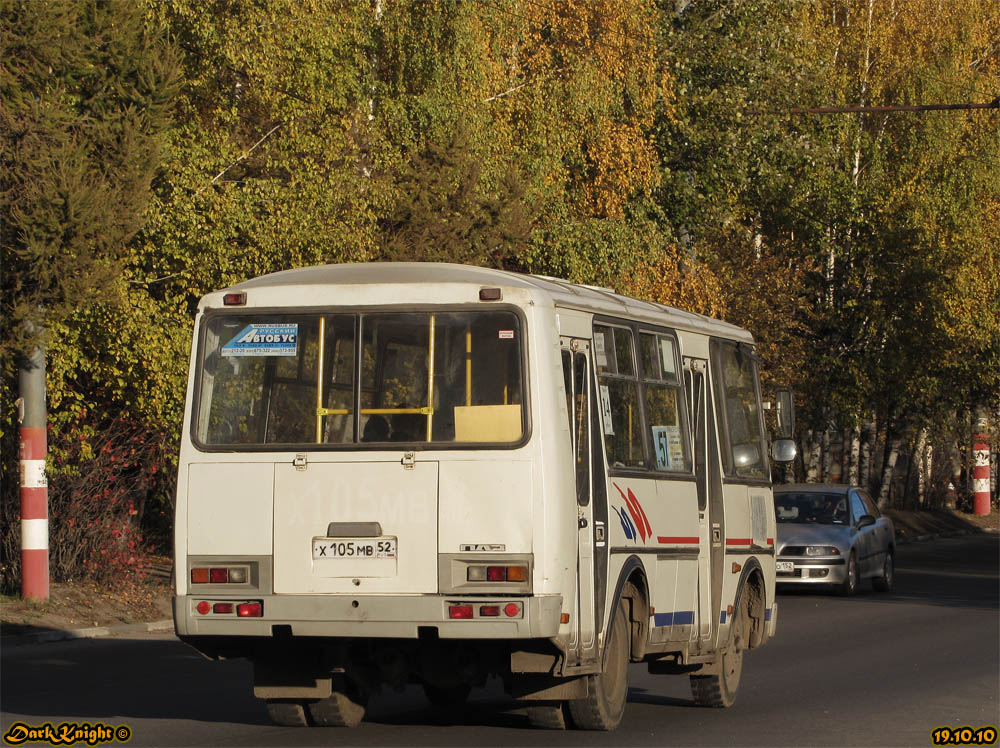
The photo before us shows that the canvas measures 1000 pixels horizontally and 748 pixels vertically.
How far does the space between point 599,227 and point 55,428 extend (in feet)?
37.2

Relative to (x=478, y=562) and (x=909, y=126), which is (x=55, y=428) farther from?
(x=909, y=126)

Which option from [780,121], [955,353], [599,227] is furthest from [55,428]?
[955,353]

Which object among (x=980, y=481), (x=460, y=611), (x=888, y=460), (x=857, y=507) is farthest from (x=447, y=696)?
(x=980, y=481)

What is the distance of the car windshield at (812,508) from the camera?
27.0 m

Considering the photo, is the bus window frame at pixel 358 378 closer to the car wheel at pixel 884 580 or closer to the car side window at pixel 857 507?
the car side window at pixel 857 507

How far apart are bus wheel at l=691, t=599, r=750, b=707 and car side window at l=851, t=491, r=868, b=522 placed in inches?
550

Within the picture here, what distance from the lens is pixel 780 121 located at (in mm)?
39062

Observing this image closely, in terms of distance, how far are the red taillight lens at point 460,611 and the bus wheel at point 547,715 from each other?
1.43m

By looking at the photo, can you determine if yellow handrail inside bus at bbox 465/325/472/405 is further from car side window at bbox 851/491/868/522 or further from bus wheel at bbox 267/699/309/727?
car side window at bbox 851/491/868/522

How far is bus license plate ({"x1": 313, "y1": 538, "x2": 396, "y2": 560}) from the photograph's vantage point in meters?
10.3

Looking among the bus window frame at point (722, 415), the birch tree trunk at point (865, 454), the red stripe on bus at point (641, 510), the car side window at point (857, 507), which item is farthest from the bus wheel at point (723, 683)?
the birch tree trunk at point (865, 454)

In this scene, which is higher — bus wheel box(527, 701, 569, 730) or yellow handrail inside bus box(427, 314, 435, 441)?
yellow handrail inside bus box(427, 314, 435, 441)

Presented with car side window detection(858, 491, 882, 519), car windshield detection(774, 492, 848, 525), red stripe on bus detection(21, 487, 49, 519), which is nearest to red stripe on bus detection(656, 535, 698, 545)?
red stripe on bus detection(21, 487, 49, 519)

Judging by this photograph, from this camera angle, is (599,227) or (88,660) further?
(599,227)
